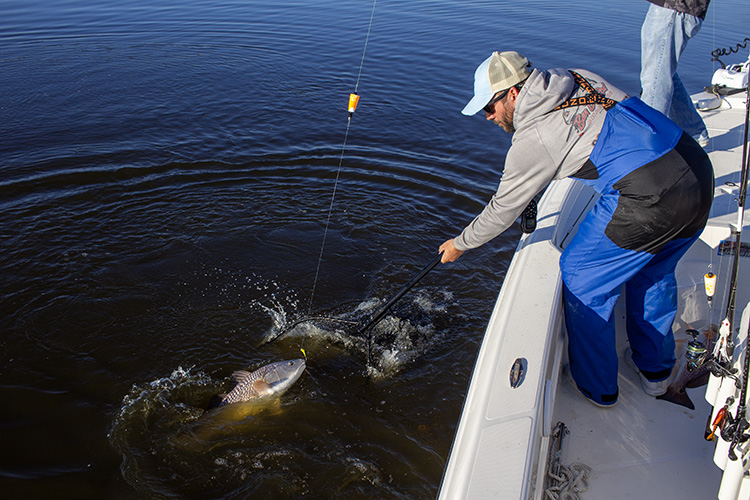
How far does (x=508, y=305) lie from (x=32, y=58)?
11652 millimetres

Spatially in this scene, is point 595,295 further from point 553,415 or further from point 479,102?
point 479,102

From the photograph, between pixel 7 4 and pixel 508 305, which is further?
pixel 7 4

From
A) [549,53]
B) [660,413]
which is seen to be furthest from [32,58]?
[660,413]

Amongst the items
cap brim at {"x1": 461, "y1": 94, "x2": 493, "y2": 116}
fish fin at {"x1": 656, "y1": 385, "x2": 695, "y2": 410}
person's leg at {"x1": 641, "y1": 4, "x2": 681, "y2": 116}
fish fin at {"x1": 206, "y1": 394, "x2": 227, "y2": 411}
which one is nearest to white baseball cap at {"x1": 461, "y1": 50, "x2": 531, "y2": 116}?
cap brim at {"x1": 461, "y1": 94, "x2": 493, "y2": 116}

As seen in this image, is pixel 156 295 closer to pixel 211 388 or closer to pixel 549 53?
pixel 211 388

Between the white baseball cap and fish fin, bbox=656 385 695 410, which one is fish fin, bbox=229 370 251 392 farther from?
fish fin, bbox=656 385 695 410

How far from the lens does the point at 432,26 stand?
15039mm

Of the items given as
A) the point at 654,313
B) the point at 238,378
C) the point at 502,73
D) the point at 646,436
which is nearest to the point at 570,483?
the point at 646,436

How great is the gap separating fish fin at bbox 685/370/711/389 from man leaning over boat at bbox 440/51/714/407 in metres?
0.63

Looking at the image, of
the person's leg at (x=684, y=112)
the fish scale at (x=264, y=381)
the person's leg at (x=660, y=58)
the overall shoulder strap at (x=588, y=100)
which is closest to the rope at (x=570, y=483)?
the overall shoulder strap at (x=588, y=100)

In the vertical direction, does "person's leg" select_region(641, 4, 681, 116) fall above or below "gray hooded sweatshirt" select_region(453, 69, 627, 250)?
above

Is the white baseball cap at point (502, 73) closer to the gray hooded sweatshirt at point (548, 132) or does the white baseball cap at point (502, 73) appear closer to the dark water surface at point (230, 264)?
the gray hooded sweatshirt at point (548, 132)

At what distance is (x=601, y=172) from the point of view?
8.75 ft

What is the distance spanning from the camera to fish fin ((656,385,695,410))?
3.04 m
